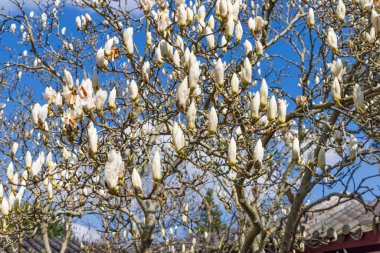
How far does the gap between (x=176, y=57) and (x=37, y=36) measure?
3.87 m

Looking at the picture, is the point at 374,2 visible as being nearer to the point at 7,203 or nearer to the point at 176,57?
the point at 176,57

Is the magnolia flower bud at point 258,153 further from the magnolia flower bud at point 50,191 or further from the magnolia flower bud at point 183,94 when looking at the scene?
the magnolia flower bud at point 50,191

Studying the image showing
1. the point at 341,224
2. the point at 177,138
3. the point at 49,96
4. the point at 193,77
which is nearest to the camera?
the point at 177,138

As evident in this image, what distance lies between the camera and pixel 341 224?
6125 millimetres

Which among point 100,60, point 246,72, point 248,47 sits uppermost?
point 248,47

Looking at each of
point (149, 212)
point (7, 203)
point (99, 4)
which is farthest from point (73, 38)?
point (7, 203)

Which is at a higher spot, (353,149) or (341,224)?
(341,224)

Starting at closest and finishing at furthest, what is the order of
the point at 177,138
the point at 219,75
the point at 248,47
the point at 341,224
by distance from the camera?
the point at 177,138 → the point at 219,75 → the point at 248,47 → the point at 341,224

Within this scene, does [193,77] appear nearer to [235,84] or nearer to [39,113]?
[235,84]

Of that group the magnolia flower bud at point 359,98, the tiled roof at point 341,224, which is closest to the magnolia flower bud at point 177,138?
the magnolia flower bud at point 359,98

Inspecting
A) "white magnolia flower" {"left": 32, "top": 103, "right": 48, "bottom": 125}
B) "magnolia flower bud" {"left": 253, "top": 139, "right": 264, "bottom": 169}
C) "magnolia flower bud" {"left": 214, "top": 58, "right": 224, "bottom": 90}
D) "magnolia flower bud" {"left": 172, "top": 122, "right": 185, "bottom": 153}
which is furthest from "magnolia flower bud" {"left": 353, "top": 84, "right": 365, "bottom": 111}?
"white magnolia flower" {"left": 32, "top": 103, "right": 48, "bottom": 125}

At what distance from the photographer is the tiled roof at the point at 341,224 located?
18.4 feet

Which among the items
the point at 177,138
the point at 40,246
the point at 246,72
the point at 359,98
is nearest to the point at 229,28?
the point at 246,72

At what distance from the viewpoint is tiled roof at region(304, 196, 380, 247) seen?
561cm
